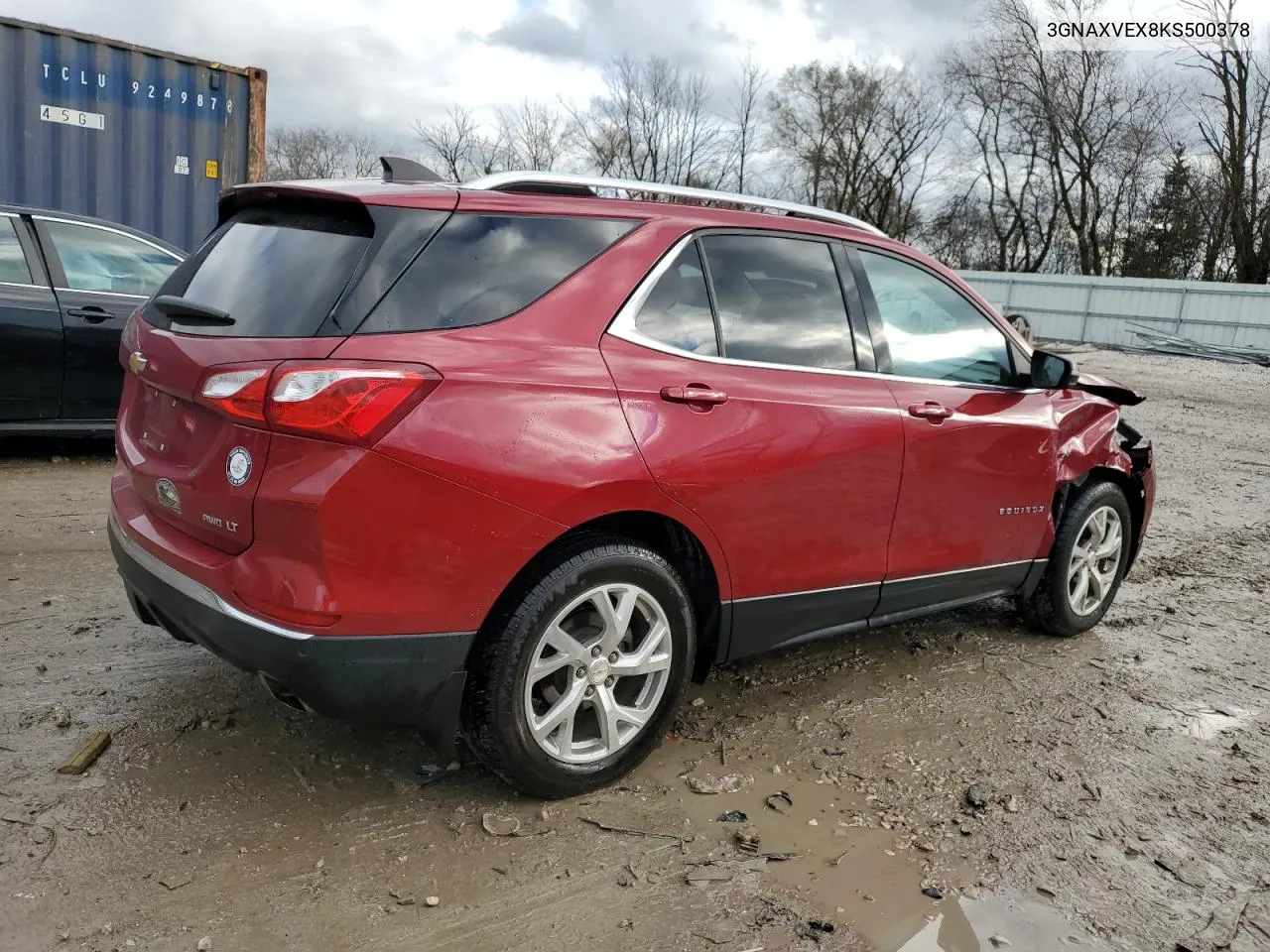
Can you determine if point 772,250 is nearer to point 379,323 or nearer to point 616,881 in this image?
point 379,323

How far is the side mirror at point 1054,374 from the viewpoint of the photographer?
4137 millimetres

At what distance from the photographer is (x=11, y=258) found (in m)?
6.36

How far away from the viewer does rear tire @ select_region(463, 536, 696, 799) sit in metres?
2.75

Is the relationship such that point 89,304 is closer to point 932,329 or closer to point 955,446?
point 932,329

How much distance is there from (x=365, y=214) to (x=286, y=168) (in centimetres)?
5338

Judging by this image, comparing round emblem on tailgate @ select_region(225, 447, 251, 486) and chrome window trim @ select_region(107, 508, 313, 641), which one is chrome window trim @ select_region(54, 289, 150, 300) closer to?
chrome window trim @ select_region(107, 508, 313, 641)

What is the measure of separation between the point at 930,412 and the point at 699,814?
5.45ft

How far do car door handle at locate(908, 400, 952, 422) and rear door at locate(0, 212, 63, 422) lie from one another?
542 cm

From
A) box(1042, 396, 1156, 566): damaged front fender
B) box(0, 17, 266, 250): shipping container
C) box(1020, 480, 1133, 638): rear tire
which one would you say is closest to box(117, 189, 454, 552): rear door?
box(1042, 396, 1156, 566): damaged front fender

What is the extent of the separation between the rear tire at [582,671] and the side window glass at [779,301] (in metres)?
0.81

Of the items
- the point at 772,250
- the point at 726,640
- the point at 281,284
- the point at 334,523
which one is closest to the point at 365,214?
the point at 281,284

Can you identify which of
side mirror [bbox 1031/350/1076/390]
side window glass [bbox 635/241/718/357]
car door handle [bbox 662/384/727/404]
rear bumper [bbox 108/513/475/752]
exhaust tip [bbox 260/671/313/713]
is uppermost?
side window glass [bbox 635/241/718/357]

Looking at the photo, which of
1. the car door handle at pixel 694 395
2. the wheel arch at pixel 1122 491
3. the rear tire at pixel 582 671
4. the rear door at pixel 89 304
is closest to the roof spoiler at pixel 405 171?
the car door handle at pixel 694 395

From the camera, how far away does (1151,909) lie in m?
2.66
